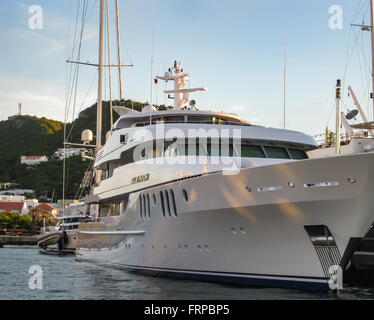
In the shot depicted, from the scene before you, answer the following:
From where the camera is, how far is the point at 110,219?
675 inches

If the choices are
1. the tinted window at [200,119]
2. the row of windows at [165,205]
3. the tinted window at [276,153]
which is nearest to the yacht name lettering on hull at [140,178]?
the row of windows at [165,205]

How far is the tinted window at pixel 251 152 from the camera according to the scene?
13898 millimetres

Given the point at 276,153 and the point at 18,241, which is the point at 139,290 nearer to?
the point at 276,153

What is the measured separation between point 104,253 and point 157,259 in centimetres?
558

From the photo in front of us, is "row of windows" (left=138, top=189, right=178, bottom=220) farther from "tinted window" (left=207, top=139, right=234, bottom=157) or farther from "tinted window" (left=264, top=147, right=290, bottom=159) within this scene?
"tinted window" (left=264, top=147, right=290, bottom=159)

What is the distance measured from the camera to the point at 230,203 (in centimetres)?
1067

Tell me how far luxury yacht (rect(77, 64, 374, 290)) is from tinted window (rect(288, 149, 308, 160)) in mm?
40

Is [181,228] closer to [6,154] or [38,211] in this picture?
[38,211]

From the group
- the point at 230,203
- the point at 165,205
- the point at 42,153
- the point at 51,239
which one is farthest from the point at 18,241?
the point at 42,153

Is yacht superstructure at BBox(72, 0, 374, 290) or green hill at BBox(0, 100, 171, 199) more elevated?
green hill at BBox(0, 100, 171, 199)

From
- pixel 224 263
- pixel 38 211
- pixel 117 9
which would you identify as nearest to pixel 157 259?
pixel 224 263

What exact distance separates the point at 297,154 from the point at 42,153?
117623mm

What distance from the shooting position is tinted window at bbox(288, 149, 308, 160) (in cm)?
1468

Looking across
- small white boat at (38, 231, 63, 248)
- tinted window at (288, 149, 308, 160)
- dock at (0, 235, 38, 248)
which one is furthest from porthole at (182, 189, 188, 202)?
dock at (0, 235, 38, 248)
